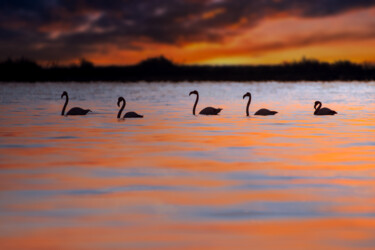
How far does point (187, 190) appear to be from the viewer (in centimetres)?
964

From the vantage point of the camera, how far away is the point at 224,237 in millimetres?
6965

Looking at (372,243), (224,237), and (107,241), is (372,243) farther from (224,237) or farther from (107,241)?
(107,241)

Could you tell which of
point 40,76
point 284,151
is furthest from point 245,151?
point 40,76

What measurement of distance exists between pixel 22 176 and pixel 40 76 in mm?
89106

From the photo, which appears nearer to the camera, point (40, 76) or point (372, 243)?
point (372, 243)

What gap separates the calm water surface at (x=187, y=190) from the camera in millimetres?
7012

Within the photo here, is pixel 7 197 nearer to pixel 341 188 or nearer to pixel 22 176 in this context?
pixel 22 176

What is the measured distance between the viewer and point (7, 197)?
909cm

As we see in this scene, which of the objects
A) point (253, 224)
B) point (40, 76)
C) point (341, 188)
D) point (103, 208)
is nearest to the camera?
point (253, 224)

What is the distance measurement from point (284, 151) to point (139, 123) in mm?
9267

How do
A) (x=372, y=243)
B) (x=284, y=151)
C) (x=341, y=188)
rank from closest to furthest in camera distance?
(x=372, y=243)
(x=341, y=188)
(x=284, y=151)

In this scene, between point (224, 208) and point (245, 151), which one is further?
point (245, 151)

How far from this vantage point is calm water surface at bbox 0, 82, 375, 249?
7012 millimetres

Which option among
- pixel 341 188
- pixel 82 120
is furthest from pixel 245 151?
pixel 82 120
